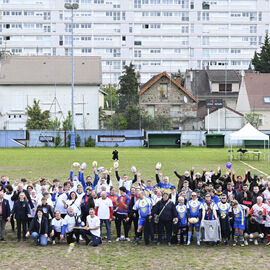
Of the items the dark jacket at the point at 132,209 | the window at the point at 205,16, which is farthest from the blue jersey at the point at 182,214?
the window at the point at 205,16

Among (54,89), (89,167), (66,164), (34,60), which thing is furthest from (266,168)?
(34,60)

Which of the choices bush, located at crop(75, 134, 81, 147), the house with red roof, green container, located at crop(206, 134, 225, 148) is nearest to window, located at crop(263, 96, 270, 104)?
the house with red roof

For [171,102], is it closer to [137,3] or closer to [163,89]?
[163,89]

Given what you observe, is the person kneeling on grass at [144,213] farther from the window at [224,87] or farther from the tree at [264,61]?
the tree at [264,61]

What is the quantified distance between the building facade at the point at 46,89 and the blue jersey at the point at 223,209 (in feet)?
162

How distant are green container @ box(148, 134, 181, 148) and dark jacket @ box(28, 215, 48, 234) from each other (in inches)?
1362

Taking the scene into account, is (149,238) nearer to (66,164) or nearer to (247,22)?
(66,164)

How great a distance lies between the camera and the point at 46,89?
61.8m

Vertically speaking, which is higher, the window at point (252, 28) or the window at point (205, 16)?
the window at point (205, 16)

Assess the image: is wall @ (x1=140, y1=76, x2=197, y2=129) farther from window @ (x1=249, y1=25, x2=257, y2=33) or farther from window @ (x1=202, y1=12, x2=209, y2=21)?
window @ (x1=249, y1=25, x2=257, y2=33)

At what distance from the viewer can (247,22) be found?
99.9 m

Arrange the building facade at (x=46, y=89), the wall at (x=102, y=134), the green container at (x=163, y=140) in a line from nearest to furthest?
the green container at (x=163, y=140)
the wall at (x=102, y=134)
the building facade at (x=46, y=89)

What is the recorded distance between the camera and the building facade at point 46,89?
2420 inches

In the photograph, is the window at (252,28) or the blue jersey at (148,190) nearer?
the blue jersey at (148,190)
